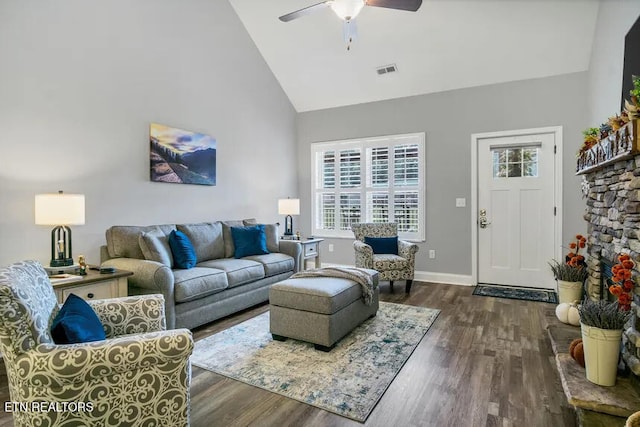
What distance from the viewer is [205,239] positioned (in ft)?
13.2

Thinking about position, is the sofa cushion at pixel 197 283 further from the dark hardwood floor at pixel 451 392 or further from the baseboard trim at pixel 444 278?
the baseboard trim at pixel 444 278

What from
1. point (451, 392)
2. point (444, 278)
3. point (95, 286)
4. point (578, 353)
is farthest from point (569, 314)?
point (95, 286)

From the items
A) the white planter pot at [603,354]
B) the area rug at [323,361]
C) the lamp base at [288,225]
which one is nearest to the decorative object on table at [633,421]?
the white planter pot at [603,354]

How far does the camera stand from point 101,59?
10.9 ft

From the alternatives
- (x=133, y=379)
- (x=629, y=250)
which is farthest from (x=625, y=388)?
(x=133, y=379)

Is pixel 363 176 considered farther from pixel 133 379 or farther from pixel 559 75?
pixel 133 379

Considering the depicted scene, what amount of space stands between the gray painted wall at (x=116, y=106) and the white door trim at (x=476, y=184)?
10.1 ft

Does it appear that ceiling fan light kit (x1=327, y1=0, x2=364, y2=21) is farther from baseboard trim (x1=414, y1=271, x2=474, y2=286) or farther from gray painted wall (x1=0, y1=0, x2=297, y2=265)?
baseboard trim (x1=414, y1=271, x2=474, y2=286)

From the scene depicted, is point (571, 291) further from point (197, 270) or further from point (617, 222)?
point (197, 270)

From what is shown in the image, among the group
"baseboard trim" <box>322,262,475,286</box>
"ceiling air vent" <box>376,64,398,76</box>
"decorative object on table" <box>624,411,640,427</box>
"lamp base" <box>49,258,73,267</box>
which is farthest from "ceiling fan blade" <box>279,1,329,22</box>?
"baseboard trim" <box>322,262,475,286</box>

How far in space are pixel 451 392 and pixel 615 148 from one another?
1721 millimetres

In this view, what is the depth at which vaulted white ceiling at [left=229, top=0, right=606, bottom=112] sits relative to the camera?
155 inches

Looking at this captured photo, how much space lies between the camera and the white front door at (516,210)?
456 centimetres

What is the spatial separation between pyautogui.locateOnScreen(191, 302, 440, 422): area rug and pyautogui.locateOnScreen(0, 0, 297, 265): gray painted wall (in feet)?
5.31
